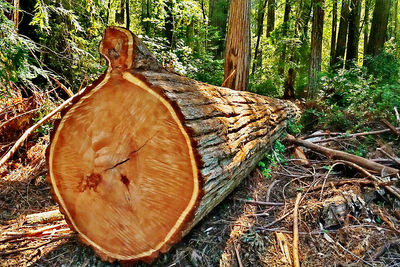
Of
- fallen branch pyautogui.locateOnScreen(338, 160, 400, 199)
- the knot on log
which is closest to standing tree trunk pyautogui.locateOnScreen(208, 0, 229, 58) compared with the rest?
fallen branch pyautogui.locateOnScreen(338, 160, 400, 199)

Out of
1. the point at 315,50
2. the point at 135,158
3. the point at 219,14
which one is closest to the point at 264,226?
the point at 135,158

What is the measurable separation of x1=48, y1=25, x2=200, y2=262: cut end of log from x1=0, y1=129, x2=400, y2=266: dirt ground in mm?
307

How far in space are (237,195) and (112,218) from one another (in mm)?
1356

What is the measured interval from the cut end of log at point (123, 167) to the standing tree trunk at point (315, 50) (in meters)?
6.17

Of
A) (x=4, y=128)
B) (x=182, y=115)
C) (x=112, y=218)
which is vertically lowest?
(x=112, y=218)

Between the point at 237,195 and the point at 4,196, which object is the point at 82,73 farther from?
Result: the point at 237,195

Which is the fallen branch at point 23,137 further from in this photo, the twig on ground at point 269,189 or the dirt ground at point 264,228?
the twig on ground at point 269,189

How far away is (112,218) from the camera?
1782 millimetres

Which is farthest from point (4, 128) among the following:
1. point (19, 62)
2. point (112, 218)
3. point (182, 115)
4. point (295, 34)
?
point (295, 34)

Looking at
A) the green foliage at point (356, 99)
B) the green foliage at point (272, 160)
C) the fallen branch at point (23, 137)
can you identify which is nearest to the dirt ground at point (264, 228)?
the green foliage at point (272, 160)

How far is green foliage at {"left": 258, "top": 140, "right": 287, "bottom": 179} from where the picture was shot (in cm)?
311

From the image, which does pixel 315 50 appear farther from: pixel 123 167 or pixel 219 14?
pixel 123 167

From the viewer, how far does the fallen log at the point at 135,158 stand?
5.25ft

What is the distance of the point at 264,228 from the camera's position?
84.4 inches
